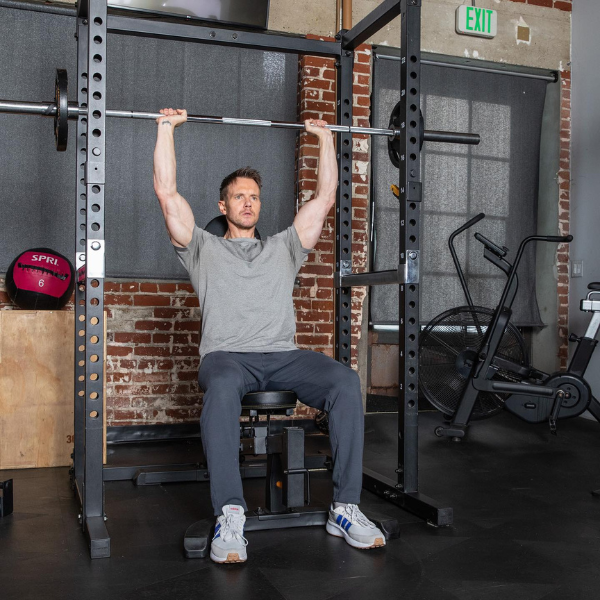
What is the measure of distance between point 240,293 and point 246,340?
6.9 inches

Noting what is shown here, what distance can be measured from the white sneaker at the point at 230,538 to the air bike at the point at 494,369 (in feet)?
6.41

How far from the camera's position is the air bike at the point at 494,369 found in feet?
12.6

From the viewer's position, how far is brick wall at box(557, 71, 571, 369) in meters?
4.77

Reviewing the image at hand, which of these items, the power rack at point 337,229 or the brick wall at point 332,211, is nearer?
the power rack at point 337,229

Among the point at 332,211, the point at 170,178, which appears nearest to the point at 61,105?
the point at 170,178

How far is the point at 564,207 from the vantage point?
479 cm

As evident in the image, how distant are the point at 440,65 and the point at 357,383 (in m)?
2.90

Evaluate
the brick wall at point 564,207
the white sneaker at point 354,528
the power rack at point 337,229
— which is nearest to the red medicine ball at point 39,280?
the power rack at point 337,229

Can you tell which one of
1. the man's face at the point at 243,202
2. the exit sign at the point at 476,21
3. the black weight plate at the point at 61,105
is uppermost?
the exit sign at the point at 476,21

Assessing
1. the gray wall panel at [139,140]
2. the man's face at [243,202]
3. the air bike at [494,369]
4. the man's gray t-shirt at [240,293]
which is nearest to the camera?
the man's gray t-shirt at [240,293]

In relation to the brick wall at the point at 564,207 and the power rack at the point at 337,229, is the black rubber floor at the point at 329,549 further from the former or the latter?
the brick wall at the point at 564,207

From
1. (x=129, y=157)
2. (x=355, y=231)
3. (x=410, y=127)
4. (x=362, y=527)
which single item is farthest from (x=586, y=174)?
(x=362, y=527)

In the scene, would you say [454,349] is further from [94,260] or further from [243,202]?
[94,260]

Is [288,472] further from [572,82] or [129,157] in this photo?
[572,82]
